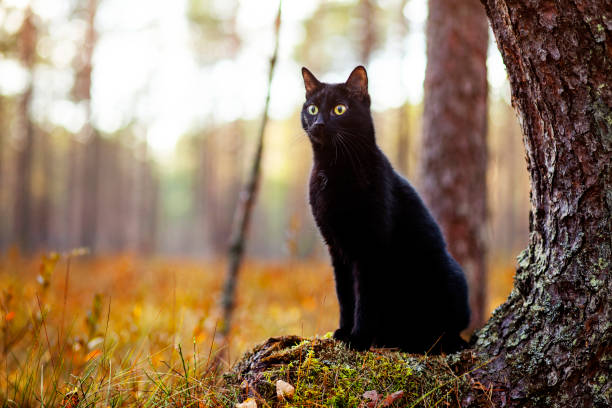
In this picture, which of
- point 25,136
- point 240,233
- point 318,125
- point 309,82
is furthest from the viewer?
point 25,136

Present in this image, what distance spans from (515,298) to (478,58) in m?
2.92

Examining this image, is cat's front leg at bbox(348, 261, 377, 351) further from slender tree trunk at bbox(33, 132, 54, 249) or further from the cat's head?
slender tree trunk at bbox(33, 132, 54, 249)

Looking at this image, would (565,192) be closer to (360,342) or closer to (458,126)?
(360,342)

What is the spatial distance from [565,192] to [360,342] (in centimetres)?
125

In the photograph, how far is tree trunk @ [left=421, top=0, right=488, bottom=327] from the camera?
4223 mm

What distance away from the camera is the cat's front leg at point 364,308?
7.51ft

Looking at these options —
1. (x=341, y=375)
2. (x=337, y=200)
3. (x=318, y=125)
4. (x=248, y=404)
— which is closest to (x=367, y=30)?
(x=318, y=125)

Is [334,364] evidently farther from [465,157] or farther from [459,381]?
[465,157]

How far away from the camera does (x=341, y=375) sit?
198 centimetres

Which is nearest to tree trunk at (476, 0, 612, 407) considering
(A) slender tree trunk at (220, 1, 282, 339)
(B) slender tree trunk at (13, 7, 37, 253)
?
(A) slender tree trunk at (220, 1, 282, 339)

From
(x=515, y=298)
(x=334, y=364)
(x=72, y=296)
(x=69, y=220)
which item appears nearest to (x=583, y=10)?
(x=515, y=298)

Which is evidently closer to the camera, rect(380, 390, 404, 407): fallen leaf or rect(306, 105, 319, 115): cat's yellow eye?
rect(380, 390, 404, 407): fallen leaf

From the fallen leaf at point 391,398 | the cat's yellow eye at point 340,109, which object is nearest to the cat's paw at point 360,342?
the fallen leaf at point 391,398

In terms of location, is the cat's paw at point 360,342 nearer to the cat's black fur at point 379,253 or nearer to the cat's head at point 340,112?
the cat's black fur at point 379,253
